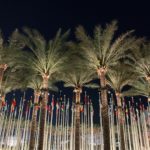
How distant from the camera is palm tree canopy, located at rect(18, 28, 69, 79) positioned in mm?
19594

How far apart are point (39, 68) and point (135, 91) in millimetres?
10741

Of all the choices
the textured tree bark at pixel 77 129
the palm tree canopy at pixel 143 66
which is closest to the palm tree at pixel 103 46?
the palm tree canopy at pixel 143 66

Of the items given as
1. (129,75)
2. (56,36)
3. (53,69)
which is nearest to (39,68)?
(53,69)

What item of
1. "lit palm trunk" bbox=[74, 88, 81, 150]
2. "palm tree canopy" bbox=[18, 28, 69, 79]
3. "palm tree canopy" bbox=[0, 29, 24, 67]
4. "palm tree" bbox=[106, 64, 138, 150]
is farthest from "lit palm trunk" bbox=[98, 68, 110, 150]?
"palm tree canopy" bbox=[0, 29, 24, 67]

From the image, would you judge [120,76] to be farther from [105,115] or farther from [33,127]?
[33,127]

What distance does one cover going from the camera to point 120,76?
2162 centimetres

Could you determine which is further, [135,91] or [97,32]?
[135,91]

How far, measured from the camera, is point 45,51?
2008 cm

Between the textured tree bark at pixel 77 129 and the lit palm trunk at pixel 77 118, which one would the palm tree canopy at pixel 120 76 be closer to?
Answer: the lit palm trunk at pixel 77 118

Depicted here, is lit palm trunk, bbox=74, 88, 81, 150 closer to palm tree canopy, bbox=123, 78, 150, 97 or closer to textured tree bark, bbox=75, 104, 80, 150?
textured tree bark, bbox=75, 104, 80, 150

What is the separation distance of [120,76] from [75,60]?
4.78 m

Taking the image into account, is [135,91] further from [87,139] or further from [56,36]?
[87,139]

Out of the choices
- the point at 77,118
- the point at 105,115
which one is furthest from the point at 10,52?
the point at 105,115

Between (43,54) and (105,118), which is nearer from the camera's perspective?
(105,118)
